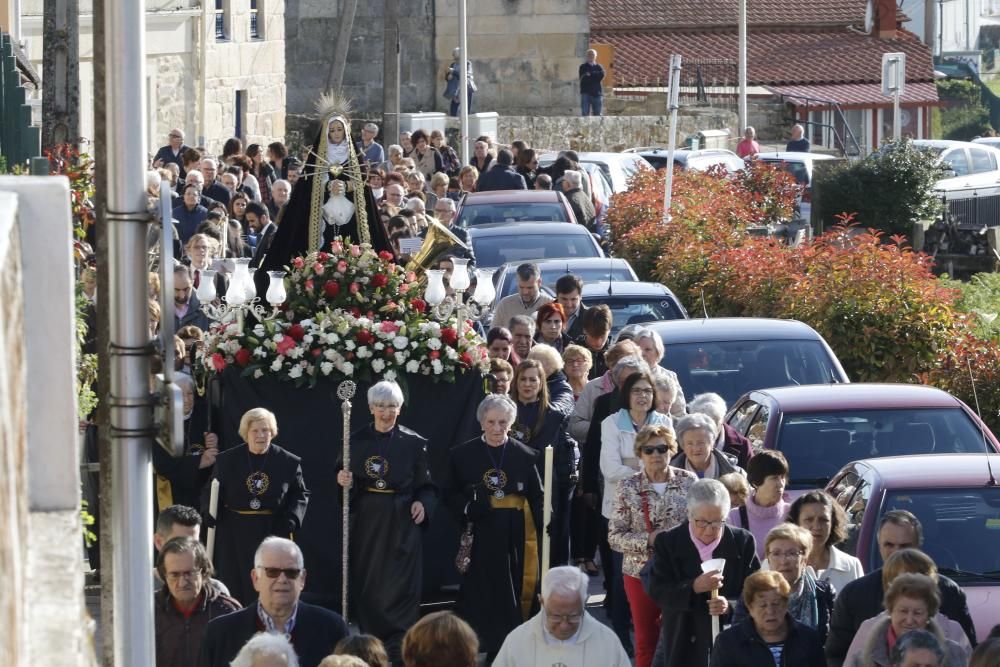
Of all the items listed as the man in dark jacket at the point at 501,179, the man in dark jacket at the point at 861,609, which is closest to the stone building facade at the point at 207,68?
the man in dark jacket at the point at 501,179

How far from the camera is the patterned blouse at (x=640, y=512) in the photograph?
1026 centimetres

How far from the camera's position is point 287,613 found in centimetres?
884

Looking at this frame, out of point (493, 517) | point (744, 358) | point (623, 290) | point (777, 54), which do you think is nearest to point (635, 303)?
point (623, 290)

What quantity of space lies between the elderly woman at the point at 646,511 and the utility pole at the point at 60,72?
8958mm

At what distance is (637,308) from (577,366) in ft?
11.6

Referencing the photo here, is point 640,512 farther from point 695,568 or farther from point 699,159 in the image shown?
point 699,159

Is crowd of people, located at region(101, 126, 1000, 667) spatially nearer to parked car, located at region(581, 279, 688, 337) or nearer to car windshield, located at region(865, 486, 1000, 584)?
car windshield, located at region(865, 486, 1000, 584)

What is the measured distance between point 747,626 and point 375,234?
623 cm

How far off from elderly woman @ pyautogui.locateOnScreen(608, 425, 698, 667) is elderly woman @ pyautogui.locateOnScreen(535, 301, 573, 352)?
4.27 meters

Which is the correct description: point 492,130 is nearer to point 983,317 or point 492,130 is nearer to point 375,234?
point 983,317

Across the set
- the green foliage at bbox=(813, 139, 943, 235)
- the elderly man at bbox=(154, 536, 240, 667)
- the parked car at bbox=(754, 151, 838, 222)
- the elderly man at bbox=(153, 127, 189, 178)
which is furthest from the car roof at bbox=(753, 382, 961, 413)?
the parked car at bbox=(754, 151, 838, 222)

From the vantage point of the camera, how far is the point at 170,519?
31.5 ft

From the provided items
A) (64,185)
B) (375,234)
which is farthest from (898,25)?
(64,185)

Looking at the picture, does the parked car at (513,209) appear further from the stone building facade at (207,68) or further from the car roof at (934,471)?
the car roof at (934,471)
